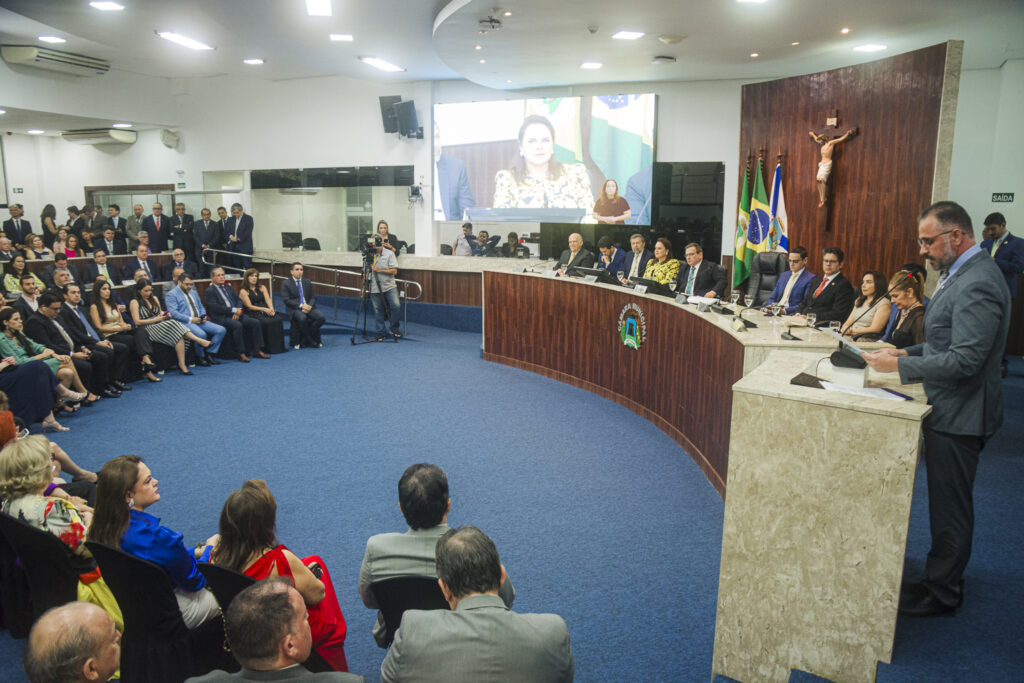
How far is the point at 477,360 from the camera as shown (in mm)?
8133

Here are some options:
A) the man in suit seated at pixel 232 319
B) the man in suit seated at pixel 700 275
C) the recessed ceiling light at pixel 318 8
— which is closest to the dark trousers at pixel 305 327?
the man in suit seated at pixel 232 319

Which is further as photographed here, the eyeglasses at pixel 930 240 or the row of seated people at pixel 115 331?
the row of seated people at pixel 115 331

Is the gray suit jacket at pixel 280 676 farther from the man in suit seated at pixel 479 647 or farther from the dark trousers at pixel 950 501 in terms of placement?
the dark trousers at pixel 950 501

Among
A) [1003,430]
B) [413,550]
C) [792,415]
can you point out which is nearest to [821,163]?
[1003,430]

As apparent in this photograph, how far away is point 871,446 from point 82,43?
11828 mm

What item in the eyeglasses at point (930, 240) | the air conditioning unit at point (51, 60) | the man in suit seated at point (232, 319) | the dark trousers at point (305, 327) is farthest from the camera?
the air conditioning unit at point (51, 60)

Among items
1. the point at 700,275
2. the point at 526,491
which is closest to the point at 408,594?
the point at 526,491

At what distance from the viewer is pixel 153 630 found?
205cm

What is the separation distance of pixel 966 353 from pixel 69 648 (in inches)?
103

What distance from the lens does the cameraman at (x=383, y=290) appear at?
30.7 ft

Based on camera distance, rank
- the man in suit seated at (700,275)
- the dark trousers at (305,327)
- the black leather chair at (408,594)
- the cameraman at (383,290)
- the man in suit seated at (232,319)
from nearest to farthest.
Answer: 1. the black leather chair at (408,594)
2. the man in suit seated at (700,275)
3. the man in suit seated at (232,319)
4. the dark trousers at (305,327)
5. the cameraman at (383,290)

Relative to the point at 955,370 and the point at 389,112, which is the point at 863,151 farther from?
the point at 389,112

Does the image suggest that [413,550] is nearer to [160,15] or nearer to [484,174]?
[160,15]

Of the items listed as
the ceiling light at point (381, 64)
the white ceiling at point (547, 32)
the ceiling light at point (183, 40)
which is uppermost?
the ceiling light at point (183, 40)
